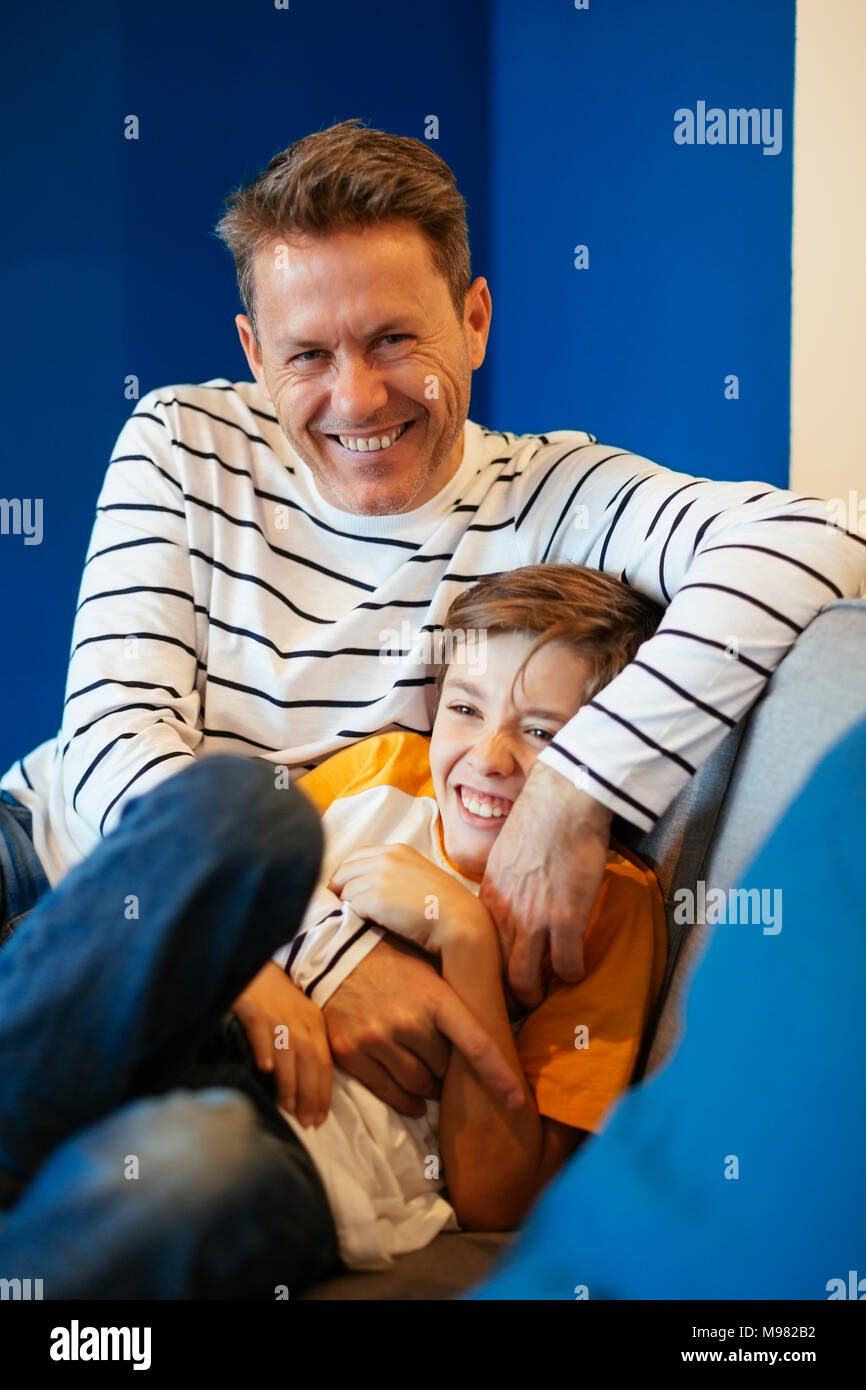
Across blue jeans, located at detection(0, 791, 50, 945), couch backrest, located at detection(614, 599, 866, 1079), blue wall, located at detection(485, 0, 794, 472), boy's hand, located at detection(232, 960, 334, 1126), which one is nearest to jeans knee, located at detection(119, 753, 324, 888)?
boy's hand, located at detection(232, 960, 334, 1126)

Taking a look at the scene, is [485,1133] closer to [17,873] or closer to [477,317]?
[17,873]

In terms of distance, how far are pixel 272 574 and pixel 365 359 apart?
290mm

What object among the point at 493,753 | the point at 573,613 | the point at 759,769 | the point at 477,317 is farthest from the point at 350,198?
the point at 759,769

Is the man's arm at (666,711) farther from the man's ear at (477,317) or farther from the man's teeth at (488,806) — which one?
the man's ear at (477,317)

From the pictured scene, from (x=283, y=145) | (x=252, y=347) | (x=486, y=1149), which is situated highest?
(x=283, y=145)

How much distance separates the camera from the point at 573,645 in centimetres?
133

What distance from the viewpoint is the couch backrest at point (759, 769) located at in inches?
44.1

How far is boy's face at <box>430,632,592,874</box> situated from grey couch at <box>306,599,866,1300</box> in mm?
173

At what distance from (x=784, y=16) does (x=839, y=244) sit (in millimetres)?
357

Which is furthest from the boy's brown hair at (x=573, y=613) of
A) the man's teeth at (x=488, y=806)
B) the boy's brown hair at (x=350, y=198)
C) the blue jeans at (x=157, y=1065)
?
the blue jeans at (x=157, y=1065)

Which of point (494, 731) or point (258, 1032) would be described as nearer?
point (258, 1032)

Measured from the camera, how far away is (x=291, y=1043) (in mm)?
1085

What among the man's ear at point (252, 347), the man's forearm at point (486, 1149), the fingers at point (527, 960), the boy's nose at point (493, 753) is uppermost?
the man's ear at point (252, 347)

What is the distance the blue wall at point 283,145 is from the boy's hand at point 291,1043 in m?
1.27
